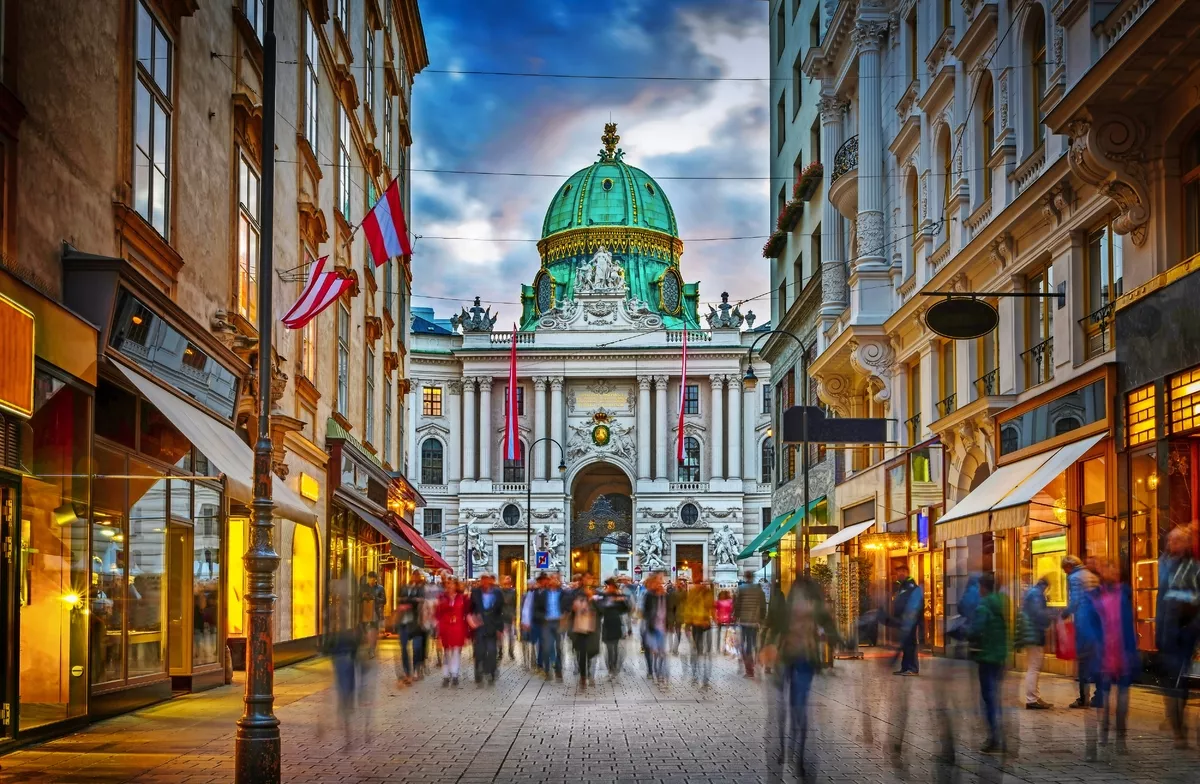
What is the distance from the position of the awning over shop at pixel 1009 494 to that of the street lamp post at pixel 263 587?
38.5 ft

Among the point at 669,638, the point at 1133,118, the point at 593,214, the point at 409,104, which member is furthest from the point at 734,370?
the point at 1133,118

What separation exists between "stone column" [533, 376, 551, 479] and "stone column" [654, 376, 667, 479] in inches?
270

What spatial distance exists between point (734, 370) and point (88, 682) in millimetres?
81725

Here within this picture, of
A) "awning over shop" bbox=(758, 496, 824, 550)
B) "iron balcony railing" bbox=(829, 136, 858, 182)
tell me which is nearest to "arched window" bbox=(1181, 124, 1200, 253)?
"iron balcony railing" bbox=(829, 136, 858, 182)

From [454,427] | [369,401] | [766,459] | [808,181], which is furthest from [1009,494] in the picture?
[454,427]

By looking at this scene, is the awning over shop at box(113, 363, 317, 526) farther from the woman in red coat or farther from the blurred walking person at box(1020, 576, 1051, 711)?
the blurred walking person at box(1020, 576, 1051, 711)

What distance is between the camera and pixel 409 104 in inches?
1999

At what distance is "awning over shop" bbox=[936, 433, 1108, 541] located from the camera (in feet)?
67.7

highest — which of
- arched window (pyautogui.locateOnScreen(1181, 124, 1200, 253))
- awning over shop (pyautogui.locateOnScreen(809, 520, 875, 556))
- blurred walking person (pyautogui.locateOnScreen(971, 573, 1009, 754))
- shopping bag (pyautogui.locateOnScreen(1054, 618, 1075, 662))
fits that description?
arched window (pyautogui.locateOnScreen(1181, 124, 1200, 253))

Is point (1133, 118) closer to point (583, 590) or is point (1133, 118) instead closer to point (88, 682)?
point (583, 590)

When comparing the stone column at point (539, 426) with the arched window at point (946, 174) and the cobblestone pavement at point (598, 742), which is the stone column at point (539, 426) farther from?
the cobblestone pavement at point (598, 742)

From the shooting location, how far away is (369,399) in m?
40.0

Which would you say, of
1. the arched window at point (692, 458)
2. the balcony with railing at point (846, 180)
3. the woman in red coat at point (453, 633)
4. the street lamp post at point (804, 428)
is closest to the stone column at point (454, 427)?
the arched window at point (692, 458)

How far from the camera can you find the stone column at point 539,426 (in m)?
94.1
